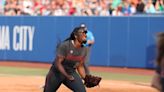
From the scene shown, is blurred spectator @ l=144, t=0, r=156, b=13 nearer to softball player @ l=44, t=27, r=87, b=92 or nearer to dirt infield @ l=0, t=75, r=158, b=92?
dirt infield @ l=0, t=75, r=158, b=92

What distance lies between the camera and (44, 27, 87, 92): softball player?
8.70 meters

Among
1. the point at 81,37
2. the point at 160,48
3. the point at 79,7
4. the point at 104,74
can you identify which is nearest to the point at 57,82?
the point at 81,37

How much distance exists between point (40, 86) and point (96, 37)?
26.1ft

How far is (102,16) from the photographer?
21203 millimetres

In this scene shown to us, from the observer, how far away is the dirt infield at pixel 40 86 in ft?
43.6

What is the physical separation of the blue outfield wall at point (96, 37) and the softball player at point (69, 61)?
403 inches

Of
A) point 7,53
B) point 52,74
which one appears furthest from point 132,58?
point 52,74

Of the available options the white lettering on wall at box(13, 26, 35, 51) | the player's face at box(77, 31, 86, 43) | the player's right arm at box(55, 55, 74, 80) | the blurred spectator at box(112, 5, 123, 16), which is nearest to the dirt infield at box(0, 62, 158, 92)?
the player's right arm at box(55, 55, 74, 80)

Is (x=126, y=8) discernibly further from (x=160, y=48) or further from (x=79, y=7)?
(x=160, y=48)

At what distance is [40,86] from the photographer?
13938 millimetres

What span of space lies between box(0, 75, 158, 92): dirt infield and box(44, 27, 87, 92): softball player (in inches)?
171

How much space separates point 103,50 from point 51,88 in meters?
12.6

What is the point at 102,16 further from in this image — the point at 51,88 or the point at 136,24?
the point at 51,88

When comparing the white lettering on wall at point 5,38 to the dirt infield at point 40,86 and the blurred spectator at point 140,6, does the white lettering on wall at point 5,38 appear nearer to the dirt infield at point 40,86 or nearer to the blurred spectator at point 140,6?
the blurred spectator at point 140,6
